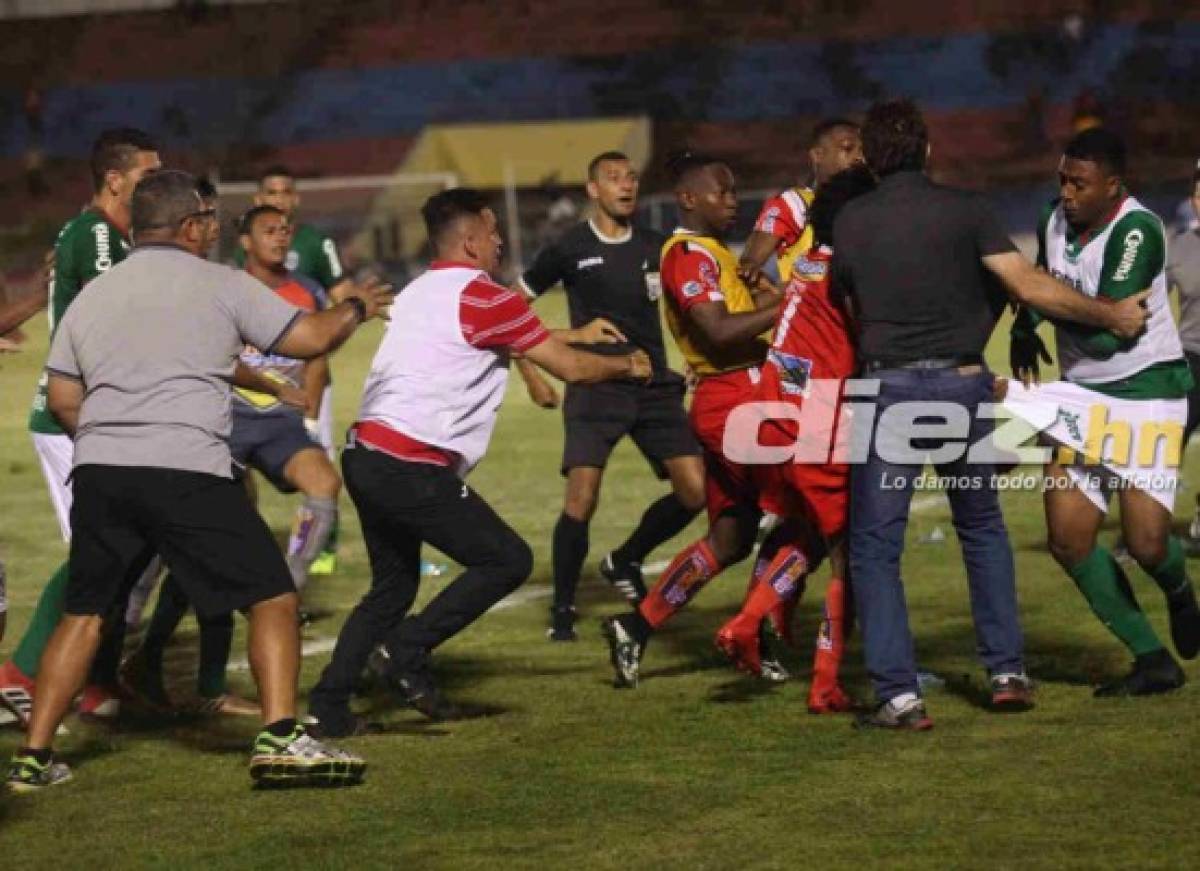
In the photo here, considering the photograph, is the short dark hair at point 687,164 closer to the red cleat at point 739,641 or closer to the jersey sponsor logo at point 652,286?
the jersey sponsor logo at point 652,286

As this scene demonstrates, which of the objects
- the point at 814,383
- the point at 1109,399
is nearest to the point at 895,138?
the point at 814,383

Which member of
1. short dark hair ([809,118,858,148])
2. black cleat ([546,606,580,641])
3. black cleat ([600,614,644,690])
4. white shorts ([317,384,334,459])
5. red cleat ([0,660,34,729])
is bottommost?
black cleat ([546,606,580,641])

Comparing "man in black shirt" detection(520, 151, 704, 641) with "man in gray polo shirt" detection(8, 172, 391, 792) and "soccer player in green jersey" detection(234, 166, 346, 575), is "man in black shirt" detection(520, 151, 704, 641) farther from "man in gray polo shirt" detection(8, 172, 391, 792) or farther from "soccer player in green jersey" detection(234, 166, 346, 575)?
"man in gray polo shirt" detection(8, 172, 391, 792)

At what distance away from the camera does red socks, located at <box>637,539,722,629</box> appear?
32.3 ft

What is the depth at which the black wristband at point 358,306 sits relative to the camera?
8.14m

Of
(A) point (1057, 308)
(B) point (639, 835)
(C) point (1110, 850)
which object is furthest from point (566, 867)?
(A) point (1057, 308)

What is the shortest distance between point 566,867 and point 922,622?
4863mm

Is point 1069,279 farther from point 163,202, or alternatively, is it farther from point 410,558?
point 163,202

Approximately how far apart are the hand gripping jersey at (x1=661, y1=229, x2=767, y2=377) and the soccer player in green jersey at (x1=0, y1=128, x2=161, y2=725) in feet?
6.89

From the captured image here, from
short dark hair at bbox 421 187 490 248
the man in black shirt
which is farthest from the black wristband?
the man in black shirt

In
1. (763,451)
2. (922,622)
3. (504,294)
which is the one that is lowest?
(922,622)

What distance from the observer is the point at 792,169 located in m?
45.7

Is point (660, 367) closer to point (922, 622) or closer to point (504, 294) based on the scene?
point (922, 622)

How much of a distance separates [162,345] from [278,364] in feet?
13.6
